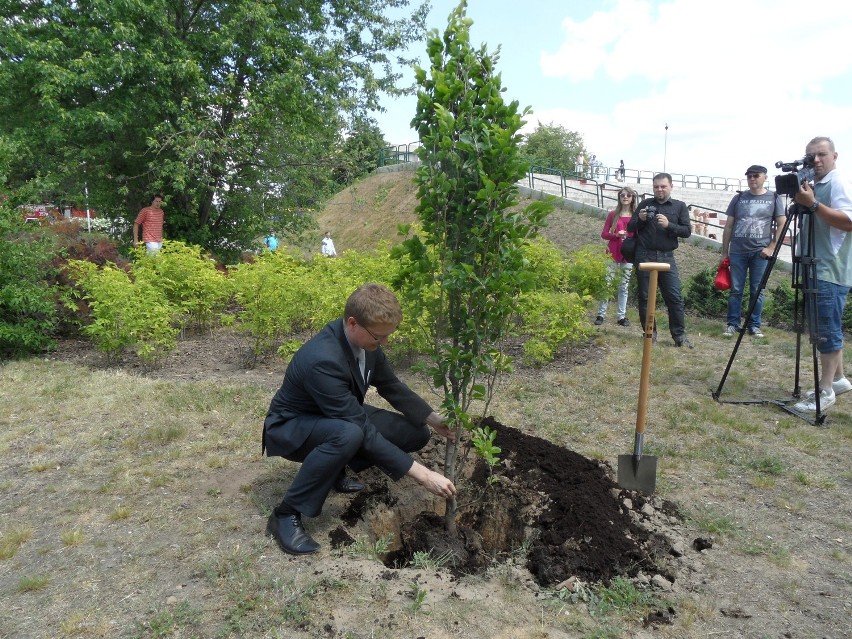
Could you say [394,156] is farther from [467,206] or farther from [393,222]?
[467,206]

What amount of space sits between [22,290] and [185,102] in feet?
19.4

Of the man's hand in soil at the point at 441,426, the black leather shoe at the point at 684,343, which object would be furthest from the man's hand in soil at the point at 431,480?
the black leather shoe at the point at 684,343

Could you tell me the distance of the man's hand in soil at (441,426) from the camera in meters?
3.21

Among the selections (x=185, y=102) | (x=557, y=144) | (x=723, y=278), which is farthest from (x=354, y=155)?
(x=557, y=144)

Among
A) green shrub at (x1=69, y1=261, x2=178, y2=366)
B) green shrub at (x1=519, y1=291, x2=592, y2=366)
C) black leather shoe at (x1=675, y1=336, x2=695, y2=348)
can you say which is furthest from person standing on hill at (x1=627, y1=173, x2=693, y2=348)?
green shrub at (x1=69, y1=261, x2=178, y2=366)

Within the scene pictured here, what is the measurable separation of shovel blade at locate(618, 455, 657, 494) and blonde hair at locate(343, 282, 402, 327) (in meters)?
1.76

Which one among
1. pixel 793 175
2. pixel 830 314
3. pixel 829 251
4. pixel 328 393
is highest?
pixel 793 175

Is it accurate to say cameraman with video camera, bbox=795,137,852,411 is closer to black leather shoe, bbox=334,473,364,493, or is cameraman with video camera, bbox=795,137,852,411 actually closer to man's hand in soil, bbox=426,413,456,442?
man's hand in soil, bbox=426,413,456,442

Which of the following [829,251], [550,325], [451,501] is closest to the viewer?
[451,501]

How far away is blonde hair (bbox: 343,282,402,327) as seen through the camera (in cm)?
279

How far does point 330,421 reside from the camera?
9.71 ft

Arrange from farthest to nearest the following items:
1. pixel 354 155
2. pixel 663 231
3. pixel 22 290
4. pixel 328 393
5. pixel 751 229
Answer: pixel 354 155
pixel 751 229
pixel 663 231
pixel 22 290
pixel 328 393

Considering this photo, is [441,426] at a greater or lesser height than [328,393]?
lesser

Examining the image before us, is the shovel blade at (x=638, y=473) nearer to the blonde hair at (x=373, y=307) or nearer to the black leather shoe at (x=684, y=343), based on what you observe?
the blonde hair at (x=373, y=307)
